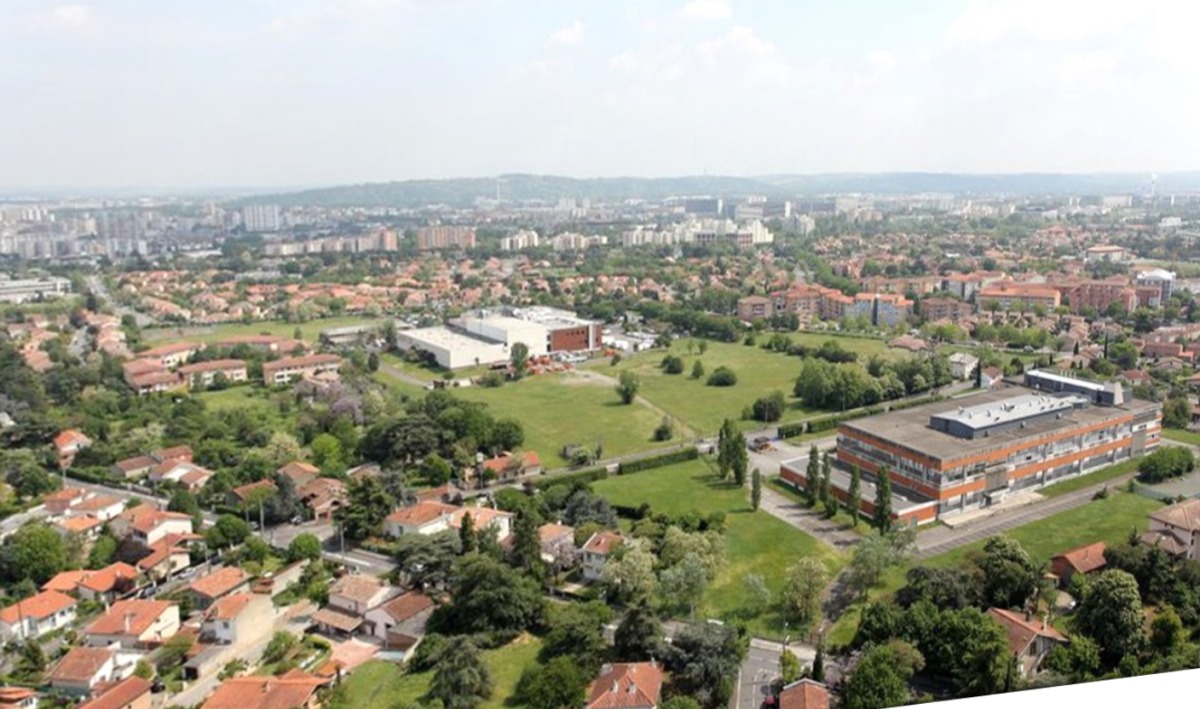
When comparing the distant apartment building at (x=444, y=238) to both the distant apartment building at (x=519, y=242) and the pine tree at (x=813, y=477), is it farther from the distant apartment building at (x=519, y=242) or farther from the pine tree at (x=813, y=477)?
the pine tree at (x=813, y=477)

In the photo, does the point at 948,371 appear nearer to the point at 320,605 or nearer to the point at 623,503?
the point at 623,503

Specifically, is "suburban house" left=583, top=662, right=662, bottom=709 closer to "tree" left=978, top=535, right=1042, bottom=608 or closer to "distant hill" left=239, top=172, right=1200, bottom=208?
"tree" left=978, top=535, right=1042, bottom=608

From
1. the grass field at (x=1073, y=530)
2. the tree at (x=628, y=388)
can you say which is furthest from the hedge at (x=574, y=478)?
the grass field at (x=1073, y=530)

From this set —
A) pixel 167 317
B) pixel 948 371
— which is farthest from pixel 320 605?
pixel 167 317

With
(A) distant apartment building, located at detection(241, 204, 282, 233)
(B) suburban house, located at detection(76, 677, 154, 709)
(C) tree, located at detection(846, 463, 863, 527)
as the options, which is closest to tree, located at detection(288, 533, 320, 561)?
(B) suburban house, located at detection(76, 677, 154, 709)

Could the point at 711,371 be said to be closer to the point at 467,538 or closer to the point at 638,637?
the point at 467,538

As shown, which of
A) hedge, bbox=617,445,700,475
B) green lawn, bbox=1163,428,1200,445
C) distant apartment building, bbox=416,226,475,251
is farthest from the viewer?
distant apartment building, bbox=416,226,475,251
